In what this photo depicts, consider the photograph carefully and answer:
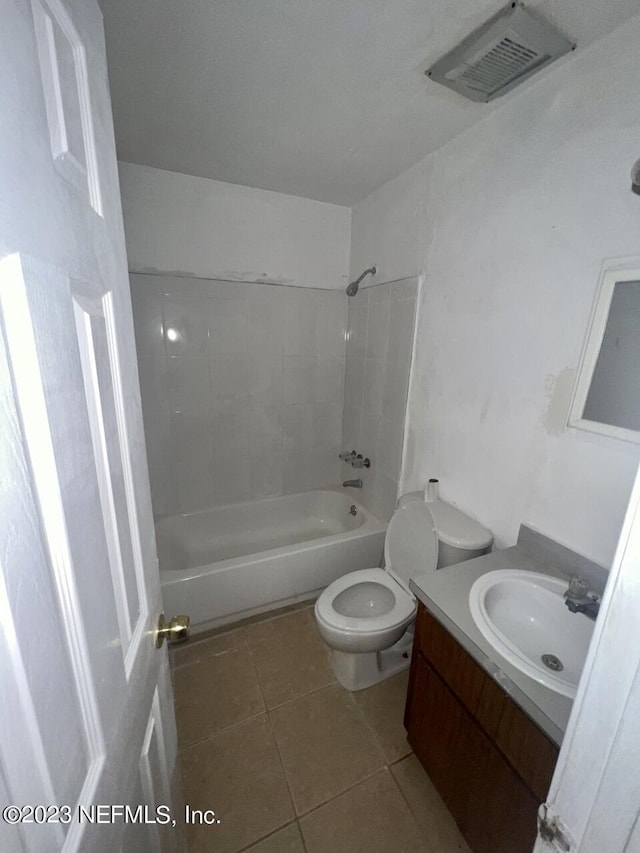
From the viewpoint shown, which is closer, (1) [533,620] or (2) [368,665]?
(1) [533,620]

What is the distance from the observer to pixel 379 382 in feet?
6.82

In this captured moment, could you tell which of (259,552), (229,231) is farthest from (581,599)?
(229,231)

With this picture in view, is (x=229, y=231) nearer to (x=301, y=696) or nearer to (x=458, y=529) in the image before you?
(x=458, y=529)

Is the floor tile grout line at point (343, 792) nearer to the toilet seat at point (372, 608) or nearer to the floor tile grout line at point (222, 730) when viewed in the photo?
the floor tile grout line at point (222, 730)

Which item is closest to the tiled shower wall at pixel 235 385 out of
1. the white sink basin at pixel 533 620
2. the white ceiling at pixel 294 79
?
the white ceiling at pixel 294 79

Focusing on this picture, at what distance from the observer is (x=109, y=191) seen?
555mm

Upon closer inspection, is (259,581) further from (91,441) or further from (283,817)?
(91,441)

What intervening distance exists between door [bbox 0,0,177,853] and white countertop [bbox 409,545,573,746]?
78 cm

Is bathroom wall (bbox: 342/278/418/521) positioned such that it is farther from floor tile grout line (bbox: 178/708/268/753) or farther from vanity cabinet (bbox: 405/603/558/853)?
floor tile grout line (bbox: 178/708/268/753)

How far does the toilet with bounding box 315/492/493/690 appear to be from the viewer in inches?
53.2

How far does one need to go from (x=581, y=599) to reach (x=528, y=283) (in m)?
1.01

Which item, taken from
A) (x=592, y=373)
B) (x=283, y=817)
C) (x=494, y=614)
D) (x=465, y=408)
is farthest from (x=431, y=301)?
(x=283, y=817)

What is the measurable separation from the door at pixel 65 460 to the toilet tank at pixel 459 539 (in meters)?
1.12

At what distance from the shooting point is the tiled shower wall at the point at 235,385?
204 centimetres
